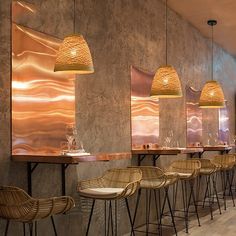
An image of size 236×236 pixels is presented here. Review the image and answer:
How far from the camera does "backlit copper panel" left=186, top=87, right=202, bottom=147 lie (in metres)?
7.16

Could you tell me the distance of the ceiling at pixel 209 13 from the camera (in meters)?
6.29

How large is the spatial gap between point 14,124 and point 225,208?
4.41 meters

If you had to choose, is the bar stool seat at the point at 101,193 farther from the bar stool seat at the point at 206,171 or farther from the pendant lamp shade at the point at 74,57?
the bar stool seat at the point at 206,171

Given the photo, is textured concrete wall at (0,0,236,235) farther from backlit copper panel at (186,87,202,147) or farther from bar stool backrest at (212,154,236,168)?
bar stool backrest at (212,154,236,168)

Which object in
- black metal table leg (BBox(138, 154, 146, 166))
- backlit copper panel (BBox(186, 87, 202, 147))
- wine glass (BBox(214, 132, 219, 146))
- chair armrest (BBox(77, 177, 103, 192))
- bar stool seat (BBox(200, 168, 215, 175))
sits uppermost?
backlit copper panel (BBox(186, 87, 202, 147))

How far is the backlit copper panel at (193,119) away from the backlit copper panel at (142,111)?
53.2 inches

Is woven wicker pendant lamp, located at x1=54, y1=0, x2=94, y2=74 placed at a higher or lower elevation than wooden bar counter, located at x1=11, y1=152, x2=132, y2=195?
higher

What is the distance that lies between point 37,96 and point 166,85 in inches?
71.6

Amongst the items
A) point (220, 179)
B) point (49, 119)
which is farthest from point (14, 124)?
point (220, 179)

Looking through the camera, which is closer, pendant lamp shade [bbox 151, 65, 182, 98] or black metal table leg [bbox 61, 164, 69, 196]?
black metal table leg [bbox 61, 164, 69, 196]

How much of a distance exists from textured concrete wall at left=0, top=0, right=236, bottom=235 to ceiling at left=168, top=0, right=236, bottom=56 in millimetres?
208

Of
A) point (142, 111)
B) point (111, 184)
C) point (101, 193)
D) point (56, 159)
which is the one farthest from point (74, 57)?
point (142, 111)

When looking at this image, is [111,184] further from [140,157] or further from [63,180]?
[140,157]

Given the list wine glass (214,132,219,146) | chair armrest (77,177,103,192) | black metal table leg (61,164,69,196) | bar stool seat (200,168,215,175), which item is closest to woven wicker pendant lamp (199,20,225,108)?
bar stool seat (200,168,215,175)
